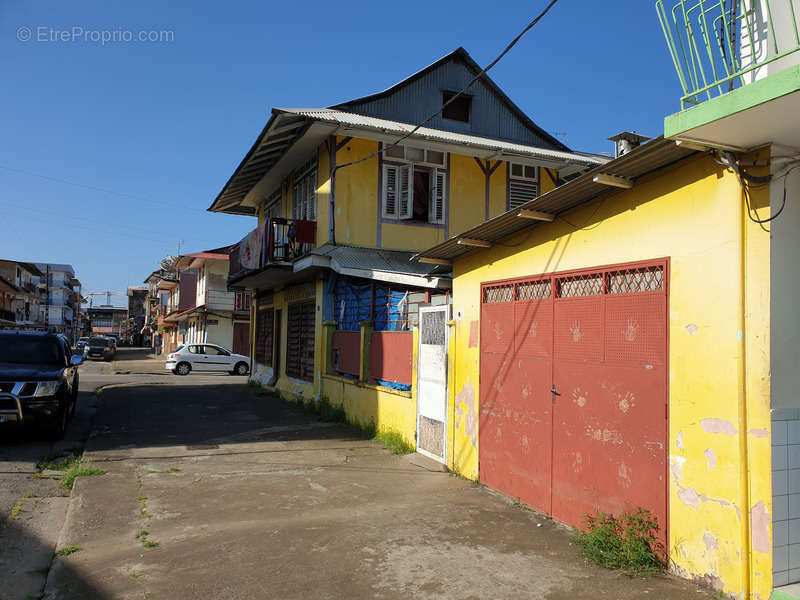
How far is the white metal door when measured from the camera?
27.9ft

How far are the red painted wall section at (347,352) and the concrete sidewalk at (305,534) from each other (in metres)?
2.44

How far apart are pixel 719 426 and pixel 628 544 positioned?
50.7 inches

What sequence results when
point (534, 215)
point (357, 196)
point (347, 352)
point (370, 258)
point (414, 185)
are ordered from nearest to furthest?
point (534, 215) < point (347, 352) < point (370, 258) < point (357, 196) < point (414, 185)

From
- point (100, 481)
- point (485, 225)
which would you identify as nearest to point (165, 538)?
point (100, 481)

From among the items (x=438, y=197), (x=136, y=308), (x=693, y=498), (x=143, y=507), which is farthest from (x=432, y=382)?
(x=136, y=308)

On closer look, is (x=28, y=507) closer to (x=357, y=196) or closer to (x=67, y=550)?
(x=67, y=550)

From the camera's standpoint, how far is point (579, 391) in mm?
5672

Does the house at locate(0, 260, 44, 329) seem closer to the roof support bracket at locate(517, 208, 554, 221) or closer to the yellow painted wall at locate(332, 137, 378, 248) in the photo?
→ the yellow painted wall at locate(332, 137, 378, 248)

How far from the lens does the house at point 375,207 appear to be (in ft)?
37.0

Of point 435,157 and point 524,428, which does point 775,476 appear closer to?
point 524,428

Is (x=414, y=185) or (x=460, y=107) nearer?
(x=414, y=185)

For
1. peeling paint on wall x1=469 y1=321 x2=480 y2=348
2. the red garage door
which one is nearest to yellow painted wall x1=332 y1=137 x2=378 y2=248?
Result: peeling paint on wall x1=469 y1=321 x2=480 y2=348

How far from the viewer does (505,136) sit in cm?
1720

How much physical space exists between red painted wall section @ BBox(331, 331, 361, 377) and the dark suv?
511 centimetres
